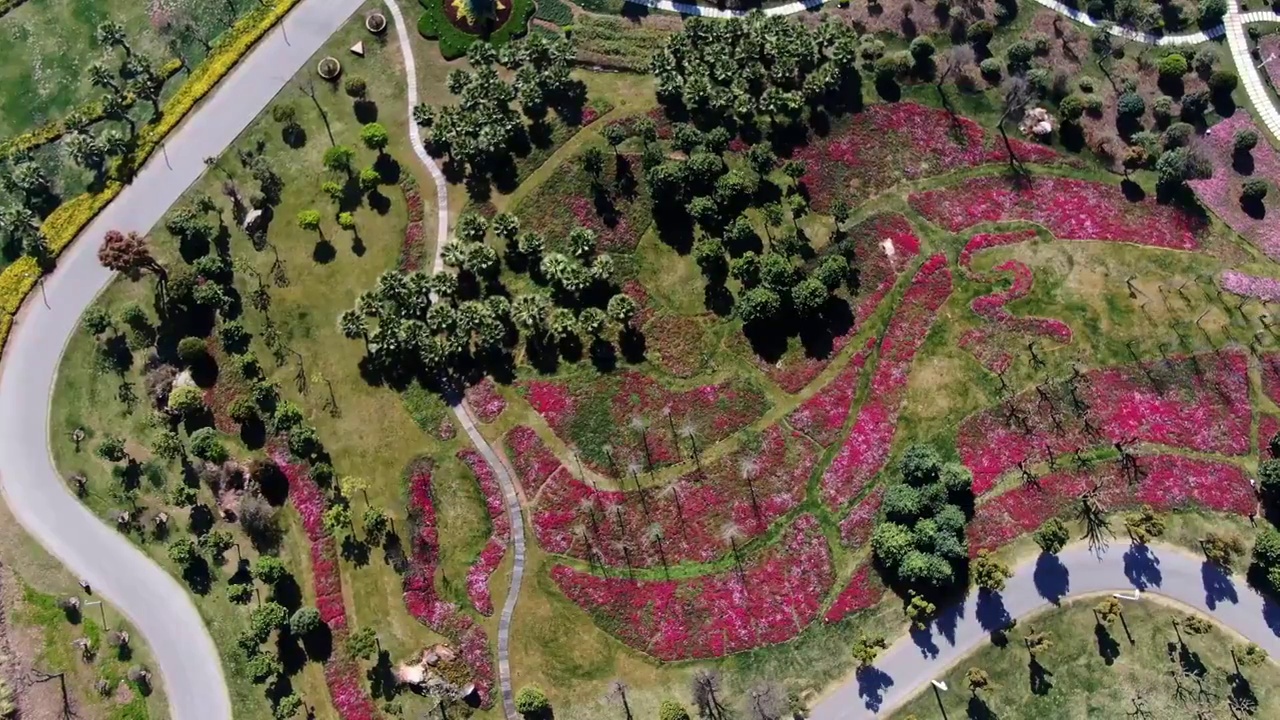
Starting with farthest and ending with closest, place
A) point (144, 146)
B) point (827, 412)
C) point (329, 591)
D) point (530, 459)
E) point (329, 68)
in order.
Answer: point (329, 68) < point (144, 146) < point (827, 412) < point (530, 459) < point (329, 591)

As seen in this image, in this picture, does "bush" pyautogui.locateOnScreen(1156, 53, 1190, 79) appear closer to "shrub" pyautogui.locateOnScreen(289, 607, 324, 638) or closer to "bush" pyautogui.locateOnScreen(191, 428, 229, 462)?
"shrub" pyautogui.locateOnScreen(289, 607, 324, 638)

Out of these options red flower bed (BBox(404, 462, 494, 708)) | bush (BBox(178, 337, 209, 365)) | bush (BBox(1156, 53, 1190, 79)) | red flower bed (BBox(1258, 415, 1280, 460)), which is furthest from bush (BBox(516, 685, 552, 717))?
bush (BBox(1156, 53, 1190, 79))

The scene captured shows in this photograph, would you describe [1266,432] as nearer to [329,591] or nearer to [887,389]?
[887,389]

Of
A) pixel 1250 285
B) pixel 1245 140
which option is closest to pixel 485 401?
pixel 1250 285

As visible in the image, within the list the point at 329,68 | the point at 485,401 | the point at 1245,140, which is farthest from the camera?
the point at 329,68

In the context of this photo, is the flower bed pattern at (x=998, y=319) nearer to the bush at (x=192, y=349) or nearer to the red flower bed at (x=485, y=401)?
the red flower bed at (x=485, y=401)

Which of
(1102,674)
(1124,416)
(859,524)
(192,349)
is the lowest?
(1102,674)

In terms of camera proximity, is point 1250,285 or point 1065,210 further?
point 1065,210
